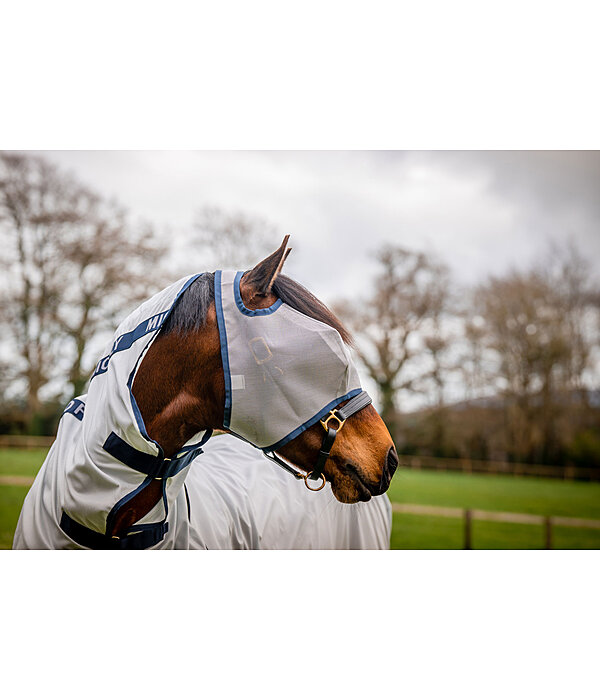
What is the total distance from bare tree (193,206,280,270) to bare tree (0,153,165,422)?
0.28 m

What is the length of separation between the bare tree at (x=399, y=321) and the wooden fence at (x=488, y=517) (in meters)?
0.55

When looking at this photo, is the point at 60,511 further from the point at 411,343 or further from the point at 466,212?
the point at 466,212

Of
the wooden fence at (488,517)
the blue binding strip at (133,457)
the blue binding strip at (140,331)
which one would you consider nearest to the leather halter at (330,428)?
the blue binding strip at (133,457)

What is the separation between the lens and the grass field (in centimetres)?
281

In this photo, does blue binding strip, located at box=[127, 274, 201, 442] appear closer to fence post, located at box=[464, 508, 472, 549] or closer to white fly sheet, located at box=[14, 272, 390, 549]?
white fly sheet, located at box=[14, 272, 390, 549]

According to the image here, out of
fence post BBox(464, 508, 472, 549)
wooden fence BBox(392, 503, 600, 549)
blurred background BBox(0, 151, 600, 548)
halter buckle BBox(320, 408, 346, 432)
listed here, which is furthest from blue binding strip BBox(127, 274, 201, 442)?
fence post BBox(464, 508, 472, 549)

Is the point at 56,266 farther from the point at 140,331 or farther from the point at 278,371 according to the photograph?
the point at 278,371

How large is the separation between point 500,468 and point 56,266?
2.73 metres

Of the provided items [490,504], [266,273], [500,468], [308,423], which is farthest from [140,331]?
[500,468]

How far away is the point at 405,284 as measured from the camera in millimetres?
3037

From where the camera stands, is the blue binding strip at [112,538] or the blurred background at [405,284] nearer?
the blue binding strip at [112,538]

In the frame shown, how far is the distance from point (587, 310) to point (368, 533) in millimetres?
1973

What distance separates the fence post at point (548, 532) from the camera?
2.79 metres

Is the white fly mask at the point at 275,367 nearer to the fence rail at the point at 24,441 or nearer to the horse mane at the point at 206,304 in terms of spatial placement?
the horse mane at the point at 206,304
